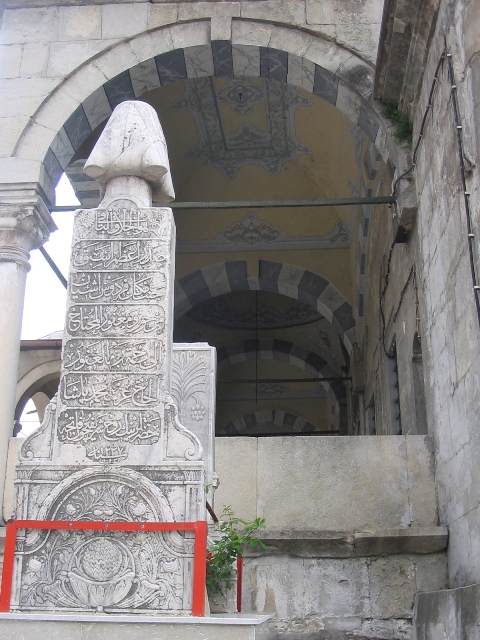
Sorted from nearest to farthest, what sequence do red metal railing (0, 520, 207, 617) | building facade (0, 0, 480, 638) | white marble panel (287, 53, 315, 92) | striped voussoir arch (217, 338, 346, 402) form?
red metal railing (0, 520, 207, 617)
building facade (0, 0, 480, 638)
white marble panel (287, 53, 315, 92)
striped voussoir arch (217, 338, 346, 402)

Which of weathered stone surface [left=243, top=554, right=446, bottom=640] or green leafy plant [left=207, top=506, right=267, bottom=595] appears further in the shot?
weathered stone surface [left=243, top=554, right=446, bottom=640]

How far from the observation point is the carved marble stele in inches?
133

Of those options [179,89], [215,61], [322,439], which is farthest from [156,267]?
[179,89]

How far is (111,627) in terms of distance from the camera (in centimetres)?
312

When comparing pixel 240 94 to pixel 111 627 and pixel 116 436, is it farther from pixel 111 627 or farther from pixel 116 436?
pixel 111 627

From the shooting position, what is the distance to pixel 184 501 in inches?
137

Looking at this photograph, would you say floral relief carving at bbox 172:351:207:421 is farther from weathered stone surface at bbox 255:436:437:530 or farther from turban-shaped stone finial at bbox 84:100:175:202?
turban-shaped stone finial at bbox 84:100:175:202

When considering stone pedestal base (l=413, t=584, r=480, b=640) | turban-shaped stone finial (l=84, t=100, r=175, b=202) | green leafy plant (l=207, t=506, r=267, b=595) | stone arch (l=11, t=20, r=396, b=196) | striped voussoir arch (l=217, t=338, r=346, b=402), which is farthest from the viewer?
striped voussoir arch (l=217, t=338, r=346, b=402)

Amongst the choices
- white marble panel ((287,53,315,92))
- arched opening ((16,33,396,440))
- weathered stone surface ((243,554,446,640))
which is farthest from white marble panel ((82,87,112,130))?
weathered stone surface ((243,554,446,640))

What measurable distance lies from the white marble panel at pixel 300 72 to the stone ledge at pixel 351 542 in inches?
153

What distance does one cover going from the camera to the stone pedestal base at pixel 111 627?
10.1 feet

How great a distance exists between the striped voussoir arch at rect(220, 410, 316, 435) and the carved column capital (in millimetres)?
10910

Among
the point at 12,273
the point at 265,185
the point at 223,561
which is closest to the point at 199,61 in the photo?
the point at 12,273

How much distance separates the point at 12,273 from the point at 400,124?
3.31 m
